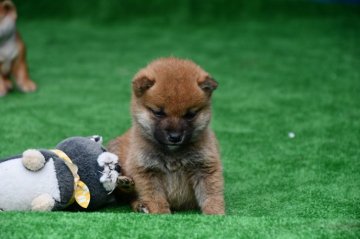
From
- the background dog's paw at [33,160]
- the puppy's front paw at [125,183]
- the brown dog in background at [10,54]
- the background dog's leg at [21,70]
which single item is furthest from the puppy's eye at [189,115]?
the background dog's leg at [21,70]

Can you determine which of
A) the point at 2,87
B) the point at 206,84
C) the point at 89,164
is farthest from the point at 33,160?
the point at 2,87

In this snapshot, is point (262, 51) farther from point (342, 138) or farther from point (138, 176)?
point (138, 176)

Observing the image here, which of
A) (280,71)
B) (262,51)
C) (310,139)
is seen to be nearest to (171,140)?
(310,139)

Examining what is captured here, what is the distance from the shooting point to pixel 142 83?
12.1 feet

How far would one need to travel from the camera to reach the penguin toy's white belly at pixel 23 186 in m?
3.51

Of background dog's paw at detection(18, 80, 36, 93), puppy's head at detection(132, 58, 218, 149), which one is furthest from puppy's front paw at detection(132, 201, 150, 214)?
background dog's paw at detection(18, 80, 36, 93)

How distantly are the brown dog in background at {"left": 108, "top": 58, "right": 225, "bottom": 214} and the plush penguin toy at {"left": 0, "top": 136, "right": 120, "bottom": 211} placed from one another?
204 millimetres

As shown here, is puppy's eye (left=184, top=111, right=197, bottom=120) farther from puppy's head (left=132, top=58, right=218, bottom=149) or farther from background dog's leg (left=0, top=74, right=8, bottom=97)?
background dog's leg (left=0, top=74, right=8, bottom=97)

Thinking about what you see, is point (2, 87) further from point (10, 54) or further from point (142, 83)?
point (142, 83)

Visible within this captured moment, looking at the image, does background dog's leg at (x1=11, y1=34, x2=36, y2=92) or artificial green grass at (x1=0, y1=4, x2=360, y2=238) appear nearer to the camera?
artificial green grass at (x1=0, y1=4, x2=360, y2=238)

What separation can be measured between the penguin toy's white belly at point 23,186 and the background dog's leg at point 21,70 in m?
3.56

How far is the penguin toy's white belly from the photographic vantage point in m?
3.51

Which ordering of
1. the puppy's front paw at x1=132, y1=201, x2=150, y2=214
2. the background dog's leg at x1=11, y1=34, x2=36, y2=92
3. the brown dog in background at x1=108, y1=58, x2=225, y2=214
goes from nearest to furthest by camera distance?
the brown dog in background at x1=108, y1=58, x2=225, y2=214, the puppy's front paw at x1=132, y1=201, x2=150, y2=214, the background dog's leg at x1=11, y1=34, x2=36, y2=92

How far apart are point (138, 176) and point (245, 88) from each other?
3.72 metres
